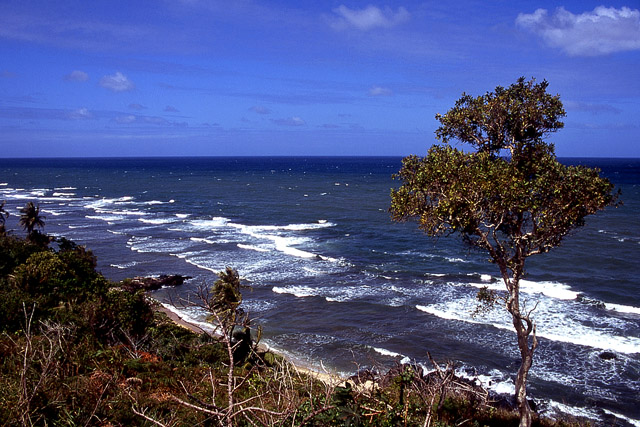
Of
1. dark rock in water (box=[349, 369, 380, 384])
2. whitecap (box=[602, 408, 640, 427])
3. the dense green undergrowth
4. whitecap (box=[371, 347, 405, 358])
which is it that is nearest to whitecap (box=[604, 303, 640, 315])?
whitecap (box=[602, 408, 640, 427])

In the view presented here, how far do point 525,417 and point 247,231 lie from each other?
4741 cm

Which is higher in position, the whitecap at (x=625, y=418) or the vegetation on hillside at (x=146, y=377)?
the vegetation on hillside at (x=146, y=377)

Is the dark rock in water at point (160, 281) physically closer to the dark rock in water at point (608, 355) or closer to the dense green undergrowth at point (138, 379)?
the dense green undergrowth at point (138, 379)

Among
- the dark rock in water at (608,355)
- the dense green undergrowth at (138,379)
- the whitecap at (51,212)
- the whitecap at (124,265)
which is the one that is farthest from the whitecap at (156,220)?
the dark rock in water at (608,355)

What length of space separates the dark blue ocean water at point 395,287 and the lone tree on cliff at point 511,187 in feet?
13.9

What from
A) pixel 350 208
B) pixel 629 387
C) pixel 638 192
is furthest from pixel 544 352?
pixel 638 192

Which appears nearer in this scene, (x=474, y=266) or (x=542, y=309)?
(x=542, y=309)

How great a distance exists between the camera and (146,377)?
41.8 ft

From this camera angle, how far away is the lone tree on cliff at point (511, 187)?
468 inches

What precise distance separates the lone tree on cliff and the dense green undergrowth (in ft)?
12.4

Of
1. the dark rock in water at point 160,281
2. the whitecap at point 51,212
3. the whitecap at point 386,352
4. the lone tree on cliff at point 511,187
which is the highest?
the lone tree on cliff at point 511,187

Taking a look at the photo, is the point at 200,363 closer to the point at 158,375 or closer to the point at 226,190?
the point at 158,375

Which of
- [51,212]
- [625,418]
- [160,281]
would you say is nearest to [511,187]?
[625,418]

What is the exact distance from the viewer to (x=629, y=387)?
68.8 ft
